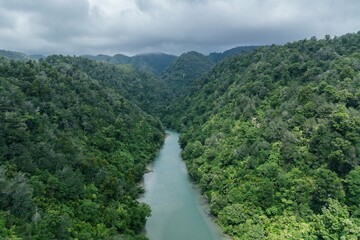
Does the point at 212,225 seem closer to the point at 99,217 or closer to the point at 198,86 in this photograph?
the point at 99,217

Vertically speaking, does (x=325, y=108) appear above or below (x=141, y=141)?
above

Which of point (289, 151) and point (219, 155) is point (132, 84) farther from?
point (289, 151)

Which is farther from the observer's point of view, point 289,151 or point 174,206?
point 174,206

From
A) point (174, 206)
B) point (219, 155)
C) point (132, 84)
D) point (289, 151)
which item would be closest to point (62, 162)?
point (174, 206)

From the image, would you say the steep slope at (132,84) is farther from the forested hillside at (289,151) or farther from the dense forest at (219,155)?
the forested hillside at (289,151)

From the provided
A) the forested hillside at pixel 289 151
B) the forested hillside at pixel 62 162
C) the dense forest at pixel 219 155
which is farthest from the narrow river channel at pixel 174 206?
the forested hillside at pixel 62 162

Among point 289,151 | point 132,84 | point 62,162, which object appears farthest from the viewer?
point 132,84

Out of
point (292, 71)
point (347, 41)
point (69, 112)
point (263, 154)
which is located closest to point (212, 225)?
point (263, 154)
